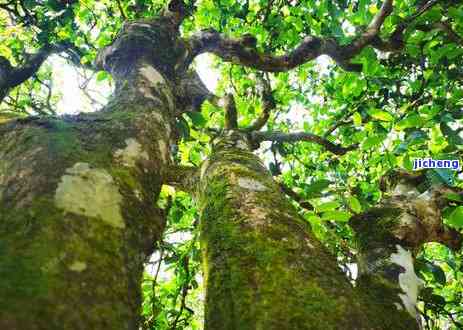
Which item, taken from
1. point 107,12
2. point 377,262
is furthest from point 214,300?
point 107,12

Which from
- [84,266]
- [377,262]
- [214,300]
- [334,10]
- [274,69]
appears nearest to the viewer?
[84,266]

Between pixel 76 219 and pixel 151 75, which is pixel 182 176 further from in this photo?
pixel 76 219

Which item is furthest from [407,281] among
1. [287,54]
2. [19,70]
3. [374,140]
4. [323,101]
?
[323,101]

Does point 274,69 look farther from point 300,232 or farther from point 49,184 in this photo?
point 49,184

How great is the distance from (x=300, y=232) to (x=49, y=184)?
885mm

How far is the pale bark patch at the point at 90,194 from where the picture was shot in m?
1.09

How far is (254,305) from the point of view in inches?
39.4

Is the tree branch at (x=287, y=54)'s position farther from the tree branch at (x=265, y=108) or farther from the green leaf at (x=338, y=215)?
the green leaf at (x=338, y=215)

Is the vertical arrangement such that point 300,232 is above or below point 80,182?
below

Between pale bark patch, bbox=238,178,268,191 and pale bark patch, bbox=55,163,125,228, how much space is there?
599mm

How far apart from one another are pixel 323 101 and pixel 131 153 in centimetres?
655

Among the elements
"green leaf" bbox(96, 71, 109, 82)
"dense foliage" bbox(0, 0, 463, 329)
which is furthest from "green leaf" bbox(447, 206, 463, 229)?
"green leaf" bbox(96, 71, 109, 82)

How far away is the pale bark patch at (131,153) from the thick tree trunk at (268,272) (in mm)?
379

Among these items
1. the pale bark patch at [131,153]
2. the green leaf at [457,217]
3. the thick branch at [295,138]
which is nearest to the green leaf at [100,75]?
the thick branch at [295,138]
